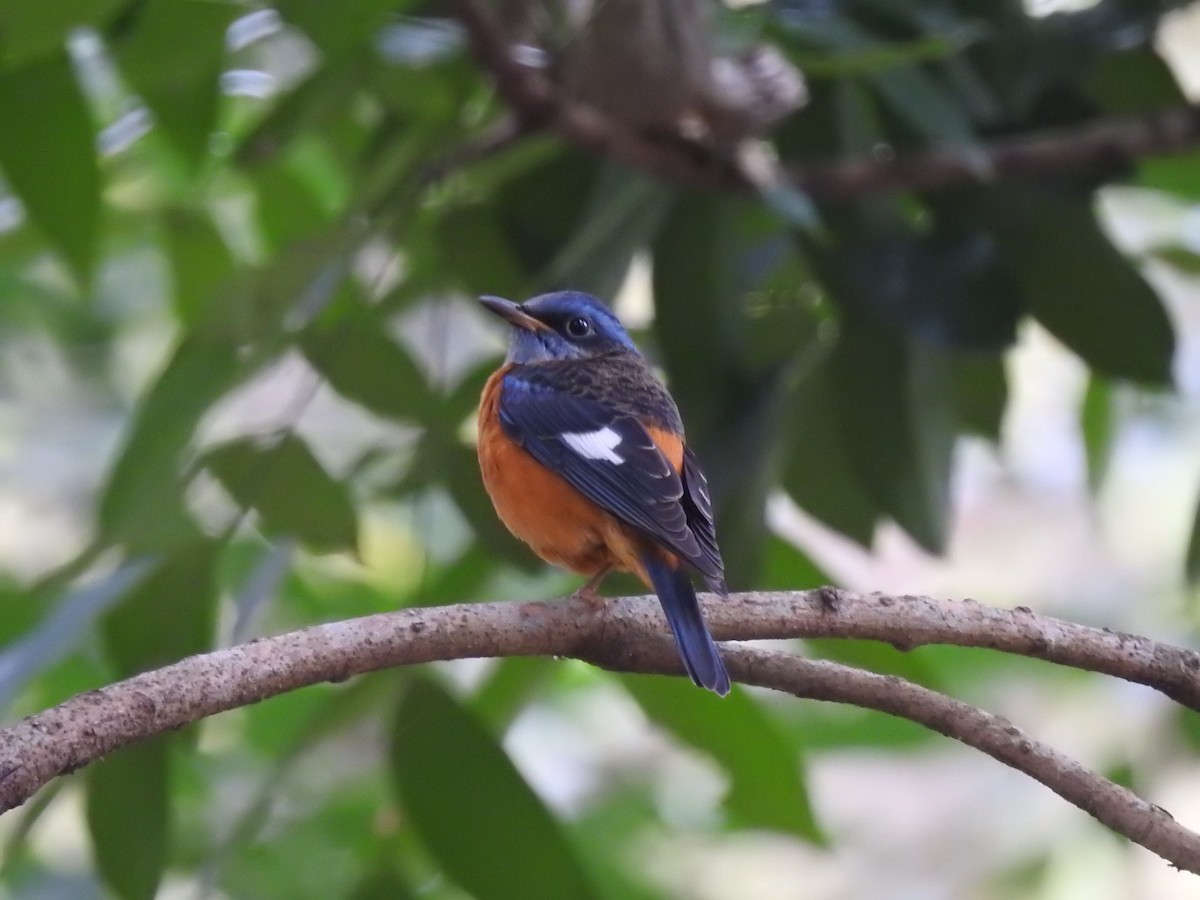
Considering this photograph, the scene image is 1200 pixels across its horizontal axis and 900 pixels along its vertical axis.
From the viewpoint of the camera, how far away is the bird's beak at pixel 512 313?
3.09m

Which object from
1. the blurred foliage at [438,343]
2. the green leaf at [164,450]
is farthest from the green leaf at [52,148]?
the green leaf at [164,450]

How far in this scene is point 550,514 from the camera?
2.79 metres

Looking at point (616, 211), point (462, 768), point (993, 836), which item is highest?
point (616, 211)

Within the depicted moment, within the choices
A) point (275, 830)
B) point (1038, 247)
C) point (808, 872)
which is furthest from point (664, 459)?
point (808, 872)

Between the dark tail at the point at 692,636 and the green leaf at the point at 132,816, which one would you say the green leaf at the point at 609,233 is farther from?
the green leaf at the point at 132,816

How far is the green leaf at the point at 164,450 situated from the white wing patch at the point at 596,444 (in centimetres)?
62

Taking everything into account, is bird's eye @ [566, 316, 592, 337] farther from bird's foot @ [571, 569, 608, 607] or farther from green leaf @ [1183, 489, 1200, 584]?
green leaf @ [1183, 489, 1200, 584]

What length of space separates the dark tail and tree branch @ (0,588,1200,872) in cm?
3

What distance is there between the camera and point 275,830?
3232 mm

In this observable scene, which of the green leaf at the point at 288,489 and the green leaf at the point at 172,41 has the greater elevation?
the green leaf at the point at 172,41

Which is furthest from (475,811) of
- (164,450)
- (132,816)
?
(164,450)

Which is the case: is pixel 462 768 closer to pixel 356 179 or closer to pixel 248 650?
pixel 248 650

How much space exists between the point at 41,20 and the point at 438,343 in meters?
0.99

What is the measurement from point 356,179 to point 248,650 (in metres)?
2.19
